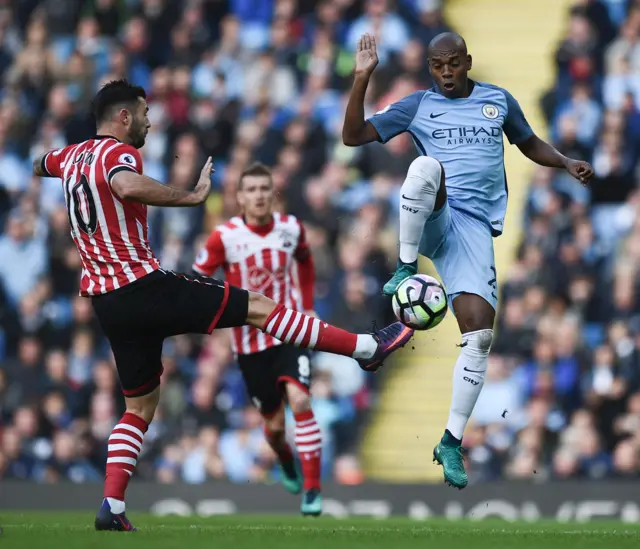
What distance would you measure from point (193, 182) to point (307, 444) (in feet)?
17.1

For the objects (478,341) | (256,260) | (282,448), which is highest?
(256,260)

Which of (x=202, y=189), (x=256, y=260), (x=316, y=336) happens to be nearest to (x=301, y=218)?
(x=256, y=260)

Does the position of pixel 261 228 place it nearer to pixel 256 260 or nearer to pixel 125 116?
pixel 256 260

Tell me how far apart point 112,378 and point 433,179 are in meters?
6.85

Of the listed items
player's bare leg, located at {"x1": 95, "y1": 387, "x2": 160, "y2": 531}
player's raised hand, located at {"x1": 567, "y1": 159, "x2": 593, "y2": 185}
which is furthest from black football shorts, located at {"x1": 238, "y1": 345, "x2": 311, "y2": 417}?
player's raised hand, located at {"x1": 567, "y1": 159, "x2": 593, "y2": 185}

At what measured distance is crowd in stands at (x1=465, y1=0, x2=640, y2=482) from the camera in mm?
12969

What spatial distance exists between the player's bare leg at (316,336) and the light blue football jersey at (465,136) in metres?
1.00

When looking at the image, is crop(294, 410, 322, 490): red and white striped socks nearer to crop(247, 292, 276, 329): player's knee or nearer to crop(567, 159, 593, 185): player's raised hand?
crop(247, 292, 276, 329): player's knee

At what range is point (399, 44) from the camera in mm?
15289

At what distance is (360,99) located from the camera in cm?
805

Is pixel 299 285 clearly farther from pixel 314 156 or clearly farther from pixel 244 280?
pixel 314 156

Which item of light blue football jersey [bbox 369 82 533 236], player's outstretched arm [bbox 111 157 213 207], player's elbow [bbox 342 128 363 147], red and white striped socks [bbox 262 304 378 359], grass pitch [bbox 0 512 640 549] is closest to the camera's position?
grass pitch [bbox 0 512 640 549]

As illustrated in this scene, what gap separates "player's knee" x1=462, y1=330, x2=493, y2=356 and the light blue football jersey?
2.38 ft

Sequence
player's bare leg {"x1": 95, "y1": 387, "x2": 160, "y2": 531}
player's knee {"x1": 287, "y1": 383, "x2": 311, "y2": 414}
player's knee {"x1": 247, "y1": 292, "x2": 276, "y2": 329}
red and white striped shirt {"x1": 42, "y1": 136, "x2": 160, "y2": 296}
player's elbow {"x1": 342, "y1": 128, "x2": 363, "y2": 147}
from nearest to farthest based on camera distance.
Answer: red and white striped shirt {"x1": 42, "y1": 136, "x2": 160, "y2": 296}
player's bare leg {"x1": 95, "y1": 387, "x2": 160, "y2": 531}
player's knee {"x1": 247, "y1": 292, "x2": 276, "y2": 329}
player's elbow {"x1": 342, "y1": 128, "x2": 363, "y2": 147}
player's knee {"x1": 287, "y1": 383, "x2": 311, "y2": 414}
